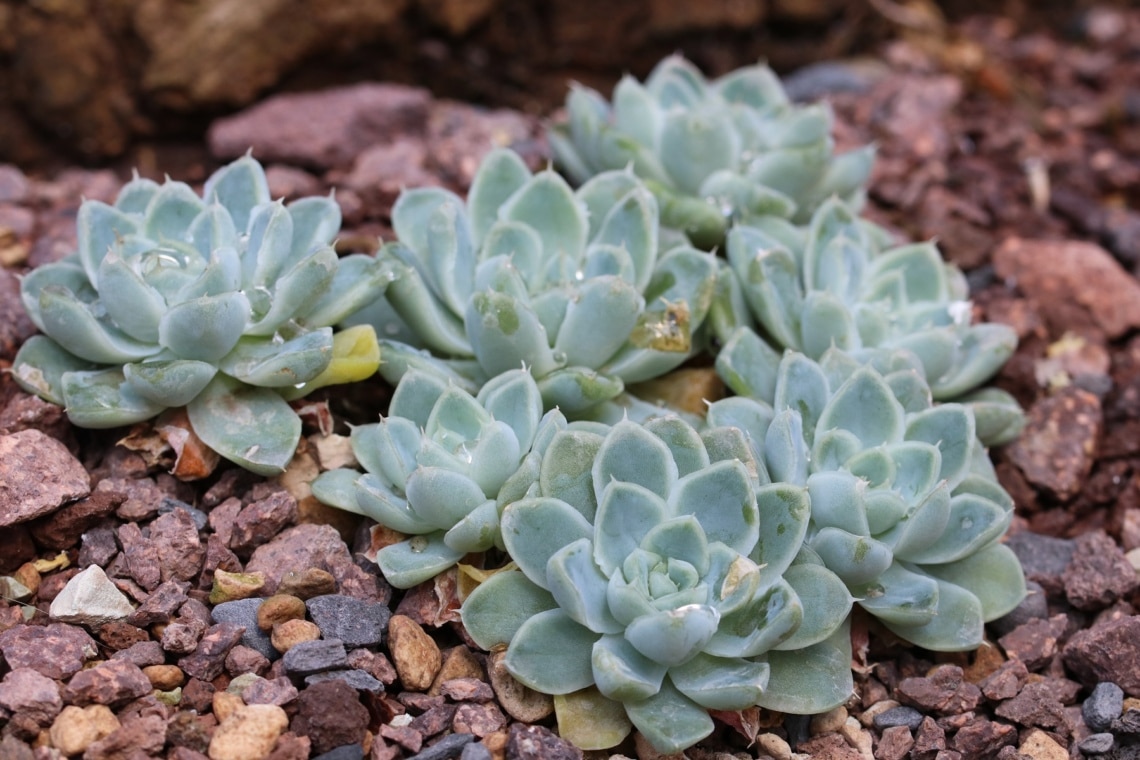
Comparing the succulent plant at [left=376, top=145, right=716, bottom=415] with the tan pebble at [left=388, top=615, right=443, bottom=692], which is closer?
the tan pebble at [left=388, top=615, right=443, bottom=692]

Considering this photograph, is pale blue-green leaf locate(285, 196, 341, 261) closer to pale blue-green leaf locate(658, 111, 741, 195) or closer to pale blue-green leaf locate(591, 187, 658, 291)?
pale blue-green leaf locate(591, 187, 658, 291)

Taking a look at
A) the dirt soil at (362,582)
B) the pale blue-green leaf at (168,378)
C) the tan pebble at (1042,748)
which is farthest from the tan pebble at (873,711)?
the pale blue-green leaf at (168,378)

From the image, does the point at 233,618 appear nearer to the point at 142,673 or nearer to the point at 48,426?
the point at 142,673

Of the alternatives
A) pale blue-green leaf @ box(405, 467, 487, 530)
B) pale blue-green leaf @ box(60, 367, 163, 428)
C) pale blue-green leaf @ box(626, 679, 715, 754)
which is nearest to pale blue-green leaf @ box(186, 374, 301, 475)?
pale blue-green leaf @ box(60, 367, 163, 428)

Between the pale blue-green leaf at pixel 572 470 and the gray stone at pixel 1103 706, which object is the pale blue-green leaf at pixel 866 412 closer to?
the pale blue-green leaf at pixel 572 470

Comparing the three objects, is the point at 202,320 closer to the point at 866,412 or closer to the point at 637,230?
the point at 637,230

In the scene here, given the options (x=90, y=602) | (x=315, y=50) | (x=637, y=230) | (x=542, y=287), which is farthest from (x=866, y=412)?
(x=315, y=50)
